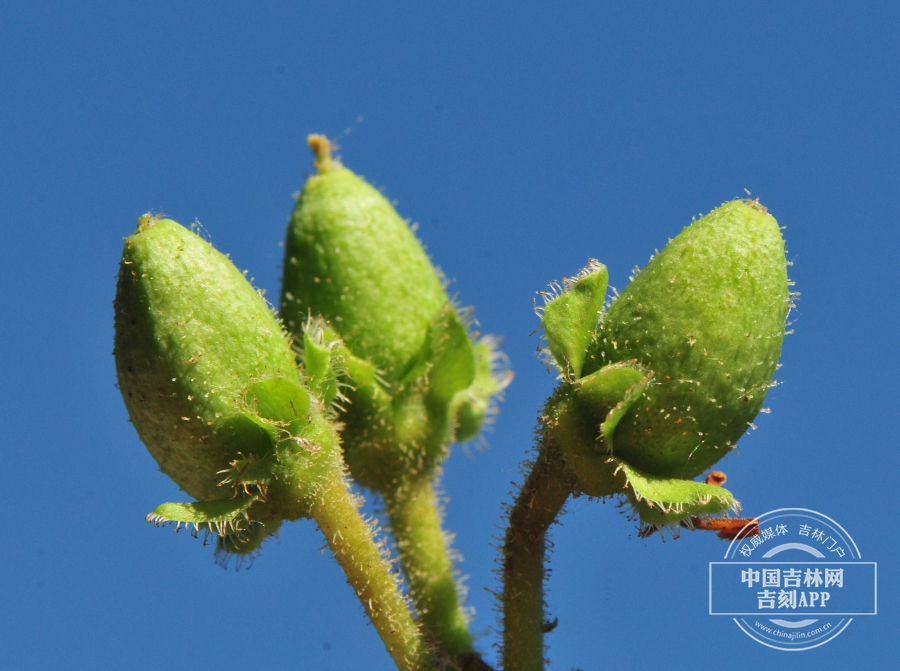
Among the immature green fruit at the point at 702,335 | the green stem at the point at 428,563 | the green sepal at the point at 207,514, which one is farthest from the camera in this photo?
the green stem at the point at 428,563

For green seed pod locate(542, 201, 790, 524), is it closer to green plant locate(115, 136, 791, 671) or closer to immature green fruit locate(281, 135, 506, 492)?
green plant locate(115, 136, 791, 671)

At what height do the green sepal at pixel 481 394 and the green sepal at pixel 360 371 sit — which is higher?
the green sepal at pixel 481 394

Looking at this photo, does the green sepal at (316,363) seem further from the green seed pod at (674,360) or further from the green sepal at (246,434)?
the green seed pod at (674,360)

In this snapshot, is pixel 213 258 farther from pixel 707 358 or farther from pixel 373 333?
pixel 707 358

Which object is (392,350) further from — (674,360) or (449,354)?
(674,360)

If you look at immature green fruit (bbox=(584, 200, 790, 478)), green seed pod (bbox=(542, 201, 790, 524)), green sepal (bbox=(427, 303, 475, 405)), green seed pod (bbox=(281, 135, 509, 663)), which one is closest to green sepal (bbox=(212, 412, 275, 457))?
green seed pod (bbox=(281, 135, 509, 663))

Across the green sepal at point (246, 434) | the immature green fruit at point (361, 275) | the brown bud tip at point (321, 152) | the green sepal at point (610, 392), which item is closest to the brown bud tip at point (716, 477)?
the green sepal at point (610, 392)
